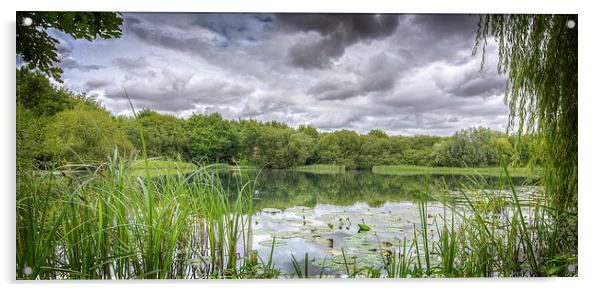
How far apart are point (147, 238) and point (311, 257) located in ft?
3.29

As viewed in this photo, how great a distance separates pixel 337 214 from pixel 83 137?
1.64 m

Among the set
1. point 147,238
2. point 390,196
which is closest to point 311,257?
point 390,196

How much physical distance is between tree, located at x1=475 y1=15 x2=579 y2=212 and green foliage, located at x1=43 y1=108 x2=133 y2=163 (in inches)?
93.7

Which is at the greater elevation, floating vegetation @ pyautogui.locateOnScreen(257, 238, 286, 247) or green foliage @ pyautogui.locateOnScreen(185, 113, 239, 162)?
green foliage @ pyautogui.locateOnScreen(185, 113, 239, 162)

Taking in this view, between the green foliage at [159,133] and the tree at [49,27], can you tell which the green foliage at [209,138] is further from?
the tree at [49,27]

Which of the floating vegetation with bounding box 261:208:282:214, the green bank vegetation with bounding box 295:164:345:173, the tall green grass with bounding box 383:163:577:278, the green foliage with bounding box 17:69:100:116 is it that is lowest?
Answer: the tall green grass with bounding box 383:163:577:278

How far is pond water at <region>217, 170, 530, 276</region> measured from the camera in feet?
9.44

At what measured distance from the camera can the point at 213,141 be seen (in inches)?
117

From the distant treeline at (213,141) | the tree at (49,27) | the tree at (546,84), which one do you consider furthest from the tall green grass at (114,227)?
the tree at (546,84)

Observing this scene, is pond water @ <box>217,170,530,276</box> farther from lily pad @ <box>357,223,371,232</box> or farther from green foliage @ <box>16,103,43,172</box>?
green foliage @ <box>16,103,43,172</box>

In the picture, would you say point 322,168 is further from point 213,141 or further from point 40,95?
point 40,95

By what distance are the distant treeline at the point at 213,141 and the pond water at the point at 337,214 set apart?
123mm

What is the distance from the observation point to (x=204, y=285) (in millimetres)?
2855

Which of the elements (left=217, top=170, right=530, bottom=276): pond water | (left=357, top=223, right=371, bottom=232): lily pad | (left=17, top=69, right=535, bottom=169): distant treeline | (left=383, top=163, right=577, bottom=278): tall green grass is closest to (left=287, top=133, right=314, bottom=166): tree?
(left=17, top=69, right=535, bottom=169): distant treeline
